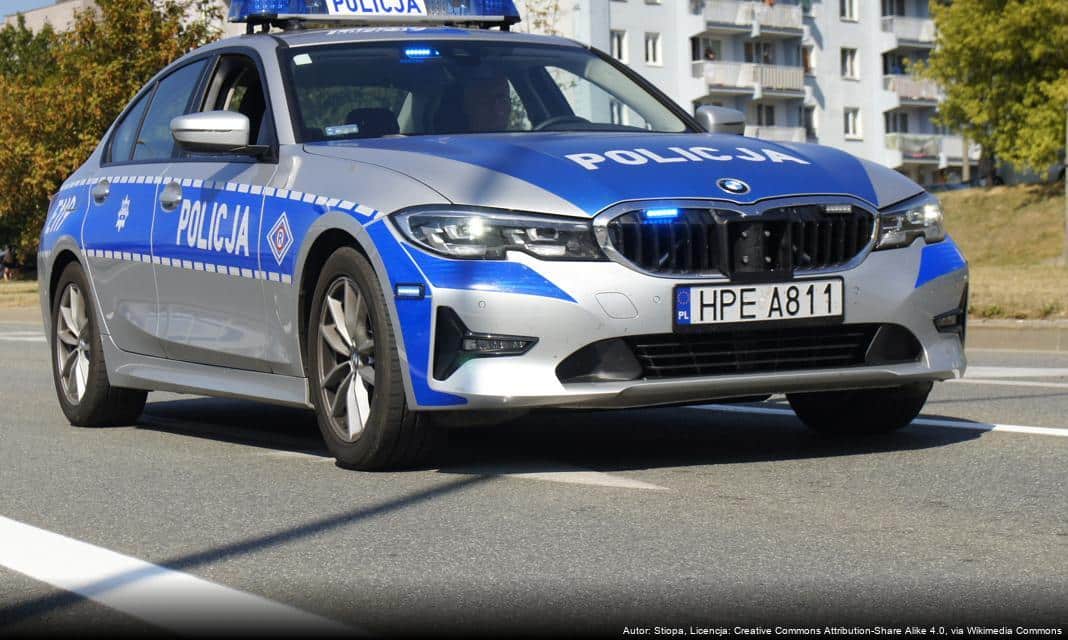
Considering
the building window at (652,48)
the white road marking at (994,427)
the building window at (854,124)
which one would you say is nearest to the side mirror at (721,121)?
the white road marking at (994,427)

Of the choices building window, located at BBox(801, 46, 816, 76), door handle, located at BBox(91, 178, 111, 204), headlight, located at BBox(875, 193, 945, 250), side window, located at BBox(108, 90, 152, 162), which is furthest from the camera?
building window, located at BBox(801, 46, 816, 76)

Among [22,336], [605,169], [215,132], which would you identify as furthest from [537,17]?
[605,169]

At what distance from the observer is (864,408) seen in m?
7.46

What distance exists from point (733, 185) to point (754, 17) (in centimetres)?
7430

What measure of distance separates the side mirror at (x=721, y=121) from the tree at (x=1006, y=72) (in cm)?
3778

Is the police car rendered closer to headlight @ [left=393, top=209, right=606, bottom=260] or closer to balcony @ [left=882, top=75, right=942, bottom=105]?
headlight @ [left=393, top=209, right=606, bottom=260]

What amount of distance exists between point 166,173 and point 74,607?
411cm

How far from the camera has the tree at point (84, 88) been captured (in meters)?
36.7

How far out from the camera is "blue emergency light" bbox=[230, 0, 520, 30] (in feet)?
29.4

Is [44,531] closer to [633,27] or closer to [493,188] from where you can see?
[493,188]

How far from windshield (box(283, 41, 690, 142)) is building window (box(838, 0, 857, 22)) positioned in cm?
7747

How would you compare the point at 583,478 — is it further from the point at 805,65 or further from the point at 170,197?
the point at 805,65

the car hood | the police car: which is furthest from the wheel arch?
the car hood

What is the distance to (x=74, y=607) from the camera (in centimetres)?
432
